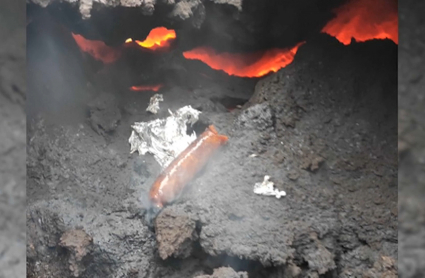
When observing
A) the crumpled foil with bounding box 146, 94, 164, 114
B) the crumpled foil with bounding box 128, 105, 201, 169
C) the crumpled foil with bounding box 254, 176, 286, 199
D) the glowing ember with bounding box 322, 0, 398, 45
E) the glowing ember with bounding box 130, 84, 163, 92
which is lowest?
the crumpled foil with bounding box 254, 176, 286, 199

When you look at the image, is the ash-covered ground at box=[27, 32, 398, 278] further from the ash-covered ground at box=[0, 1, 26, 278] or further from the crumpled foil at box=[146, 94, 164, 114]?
the ash-covered ground at box=[0, 1, 26, 278]

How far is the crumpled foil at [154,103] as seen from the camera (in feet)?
8.85

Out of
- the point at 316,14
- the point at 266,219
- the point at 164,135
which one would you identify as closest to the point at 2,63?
the point at 266,219

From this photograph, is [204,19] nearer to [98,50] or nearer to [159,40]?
[159,40]

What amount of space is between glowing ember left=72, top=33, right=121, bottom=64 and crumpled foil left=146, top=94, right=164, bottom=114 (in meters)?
0.40

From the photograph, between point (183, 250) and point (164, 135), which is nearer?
point (183, 250)

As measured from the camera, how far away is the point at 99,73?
2697mm

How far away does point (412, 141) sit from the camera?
0.69 metres

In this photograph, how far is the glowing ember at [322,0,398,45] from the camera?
270 cm

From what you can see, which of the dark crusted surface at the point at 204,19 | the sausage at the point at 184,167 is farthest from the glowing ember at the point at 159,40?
the sausage at the point at 184,167

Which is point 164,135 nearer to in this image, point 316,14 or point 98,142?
point 98,142

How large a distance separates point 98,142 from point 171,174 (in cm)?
59

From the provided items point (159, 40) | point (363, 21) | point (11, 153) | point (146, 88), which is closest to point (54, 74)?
point (146, 88)

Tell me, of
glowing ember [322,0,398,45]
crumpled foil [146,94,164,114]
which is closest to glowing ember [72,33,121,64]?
crumpled foil [146,94,164,114]
